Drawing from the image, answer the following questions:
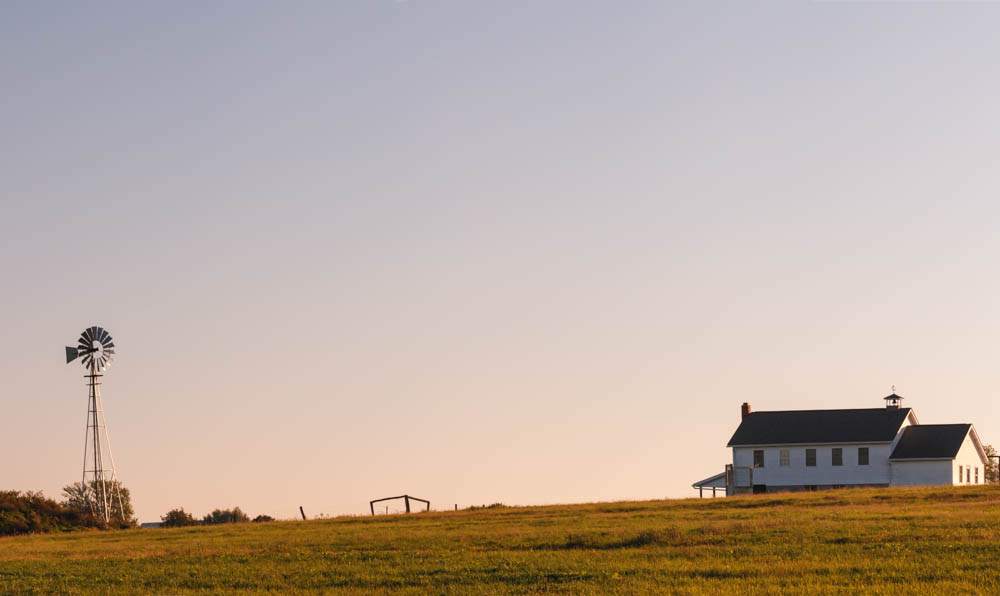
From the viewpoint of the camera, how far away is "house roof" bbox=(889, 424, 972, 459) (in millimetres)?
85125

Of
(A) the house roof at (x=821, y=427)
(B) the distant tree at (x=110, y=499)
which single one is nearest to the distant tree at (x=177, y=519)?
(B) the distant tree at (x=110, y=499)

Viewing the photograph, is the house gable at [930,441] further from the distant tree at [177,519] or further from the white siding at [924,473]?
the distant tree at [177,519]

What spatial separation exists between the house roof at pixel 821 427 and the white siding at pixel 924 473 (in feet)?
7.61

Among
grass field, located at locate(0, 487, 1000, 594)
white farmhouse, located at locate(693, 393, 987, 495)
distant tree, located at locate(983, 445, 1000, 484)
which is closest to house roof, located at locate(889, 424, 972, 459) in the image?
white farmhouse, located at locate(693, 393, 987, 495)

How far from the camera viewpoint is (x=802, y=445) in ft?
286

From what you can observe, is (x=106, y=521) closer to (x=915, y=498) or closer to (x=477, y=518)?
(x=477, y=518)

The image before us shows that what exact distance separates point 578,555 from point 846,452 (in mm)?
56346

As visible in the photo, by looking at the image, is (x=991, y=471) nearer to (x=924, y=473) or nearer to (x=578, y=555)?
(x=924, y=473)

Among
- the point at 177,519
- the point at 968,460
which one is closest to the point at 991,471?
the point at 968,460

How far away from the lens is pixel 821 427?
88188 millimetres

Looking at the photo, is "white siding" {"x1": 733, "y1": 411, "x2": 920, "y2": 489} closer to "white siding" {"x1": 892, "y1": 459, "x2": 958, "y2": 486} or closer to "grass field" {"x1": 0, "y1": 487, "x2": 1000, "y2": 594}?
"white siding" {"x1": 892, "y1": 459, "x2": 958, "y2": 486}

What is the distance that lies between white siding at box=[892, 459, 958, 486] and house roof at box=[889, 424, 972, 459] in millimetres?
503

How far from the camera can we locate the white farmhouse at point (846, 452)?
85.3 m

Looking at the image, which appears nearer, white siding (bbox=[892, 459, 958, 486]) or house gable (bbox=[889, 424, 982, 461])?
white siding (bbox=[892, 459, 958, 486])
